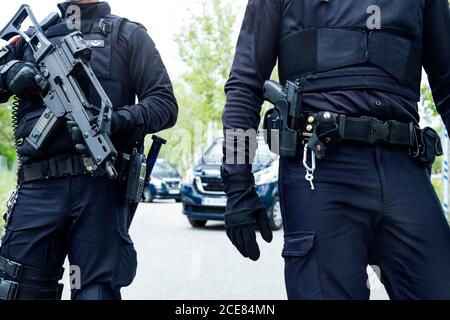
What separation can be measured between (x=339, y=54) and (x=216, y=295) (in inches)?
140

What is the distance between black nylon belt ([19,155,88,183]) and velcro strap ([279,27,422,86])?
1005mm

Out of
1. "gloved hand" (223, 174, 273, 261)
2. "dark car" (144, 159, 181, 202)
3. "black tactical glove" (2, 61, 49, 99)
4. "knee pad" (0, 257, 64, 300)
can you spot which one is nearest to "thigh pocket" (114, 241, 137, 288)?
"knee pad" (0, 257, 64, 300)

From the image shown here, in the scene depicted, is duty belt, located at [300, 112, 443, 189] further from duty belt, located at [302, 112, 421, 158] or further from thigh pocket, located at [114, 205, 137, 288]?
thigh pocket, located at [114, 205, 137, 288]

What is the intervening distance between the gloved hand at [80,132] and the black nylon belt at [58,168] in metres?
0.07

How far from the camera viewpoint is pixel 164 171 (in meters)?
21.3

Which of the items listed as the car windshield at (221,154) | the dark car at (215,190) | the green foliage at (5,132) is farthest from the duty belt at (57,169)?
the green foliage at (5,132)

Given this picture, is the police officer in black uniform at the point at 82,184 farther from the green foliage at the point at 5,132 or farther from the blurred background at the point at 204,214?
the green foliage at the point at 5,132

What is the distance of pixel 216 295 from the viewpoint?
5293 mm

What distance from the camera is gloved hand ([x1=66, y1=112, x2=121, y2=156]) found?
2500 mm

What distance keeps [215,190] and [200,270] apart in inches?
145

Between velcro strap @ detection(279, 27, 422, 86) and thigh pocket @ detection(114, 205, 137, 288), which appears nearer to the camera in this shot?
velcro strap @ detection(279, 27, 422, 86)

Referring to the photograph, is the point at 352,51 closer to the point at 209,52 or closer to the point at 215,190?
the point at 215,190

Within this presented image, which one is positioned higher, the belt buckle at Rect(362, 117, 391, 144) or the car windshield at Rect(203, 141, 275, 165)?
the belt buckle at Rect(362, 117, 391, 144)
